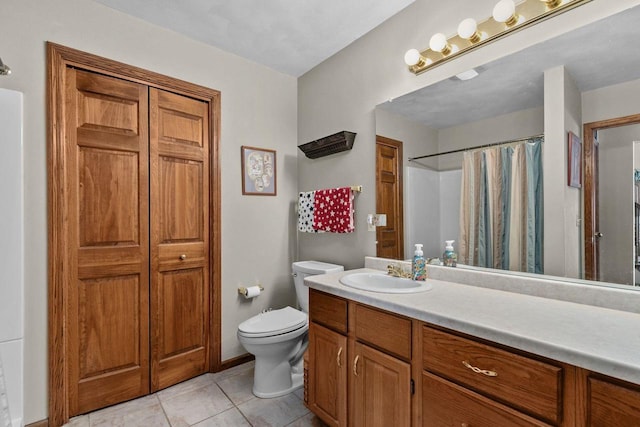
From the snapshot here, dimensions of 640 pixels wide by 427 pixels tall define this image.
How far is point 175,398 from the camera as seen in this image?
77.7 inches

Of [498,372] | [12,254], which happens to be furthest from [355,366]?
[12,254]

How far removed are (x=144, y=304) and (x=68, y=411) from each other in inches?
26.2

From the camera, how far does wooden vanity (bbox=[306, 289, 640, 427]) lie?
2.56 ft

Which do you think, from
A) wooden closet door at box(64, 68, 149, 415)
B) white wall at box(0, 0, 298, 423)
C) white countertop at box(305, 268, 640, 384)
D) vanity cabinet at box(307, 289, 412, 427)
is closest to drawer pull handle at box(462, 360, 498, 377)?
white countertop at box(305, 268, 640, 384)

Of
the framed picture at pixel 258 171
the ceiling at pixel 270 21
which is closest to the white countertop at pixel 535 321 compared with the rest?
the framed picture at pixel 258 171

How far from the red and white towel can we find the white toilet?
0.32 metres

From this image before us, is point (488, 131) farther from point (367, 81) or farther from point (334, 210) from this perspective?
point (334, 210)

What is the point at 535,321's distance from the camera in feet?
3.25

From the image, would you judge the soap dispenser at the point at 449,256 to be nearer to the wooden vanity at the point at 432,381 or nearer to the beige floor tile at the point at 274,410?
the wooden vanity at the point at 432,381

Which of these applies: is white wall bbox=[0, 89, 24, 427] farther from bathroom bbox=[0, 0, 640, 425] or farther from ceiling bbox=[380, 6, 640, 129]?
ceiling bbox=[380, 6, 640, 129]

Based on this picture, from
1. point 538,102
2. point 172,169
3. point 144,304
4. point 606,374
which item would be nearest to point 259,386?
point 144,304

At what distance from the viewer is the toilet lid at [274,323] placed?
192 cm

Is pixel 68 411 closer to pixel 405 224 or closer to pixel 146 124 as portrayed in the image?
pixel 146 124

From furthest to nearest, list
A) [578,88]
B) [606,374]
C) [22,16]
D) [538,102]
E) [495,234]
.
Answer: [22,16] < [495,234] < [538,102] < [578,88] < [606,374]
